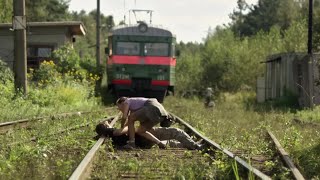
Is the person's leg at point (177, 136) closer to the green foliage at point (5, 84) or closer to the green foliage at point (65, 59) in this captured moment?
the green foliage at point (5, 84)

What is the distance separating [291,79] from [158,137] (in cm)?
1591

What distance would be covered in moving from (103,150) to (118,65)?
1478 cm

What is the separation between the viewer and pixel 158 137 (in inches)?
396

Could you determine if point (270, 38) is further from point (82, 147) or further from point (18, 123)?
point (82, 147)

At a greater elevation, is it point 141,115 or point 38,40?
point 38,40

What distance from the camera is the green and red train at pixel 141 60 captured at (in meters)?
22.9

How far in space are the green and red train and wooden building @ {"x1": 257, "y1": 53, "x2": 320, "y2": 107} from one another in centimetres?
535

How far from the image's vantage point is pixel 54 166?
6.95 metres

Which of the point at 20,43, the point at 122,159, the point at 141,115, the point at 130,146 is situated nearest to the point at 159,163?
the point at 122,159

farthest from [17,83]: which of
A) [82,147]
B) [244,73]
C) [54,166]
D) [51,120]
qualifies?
[244,73]

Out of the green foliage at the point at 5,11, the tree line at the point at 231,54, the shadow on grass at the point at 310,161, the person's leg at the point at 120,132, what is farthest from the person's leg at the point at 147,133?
the green foliage at the point at 5,11

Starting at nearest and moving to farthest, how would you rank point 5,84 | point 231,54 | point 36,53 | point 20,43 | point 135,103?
point 135,103 → point 20,43 → point 5,84 → point 36,53 → point 231,54

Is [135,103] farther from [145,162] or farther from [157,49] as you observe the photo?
[157,49]

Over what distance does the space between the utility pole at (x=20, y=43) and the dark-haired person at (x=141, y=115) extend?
9114 millimetres
